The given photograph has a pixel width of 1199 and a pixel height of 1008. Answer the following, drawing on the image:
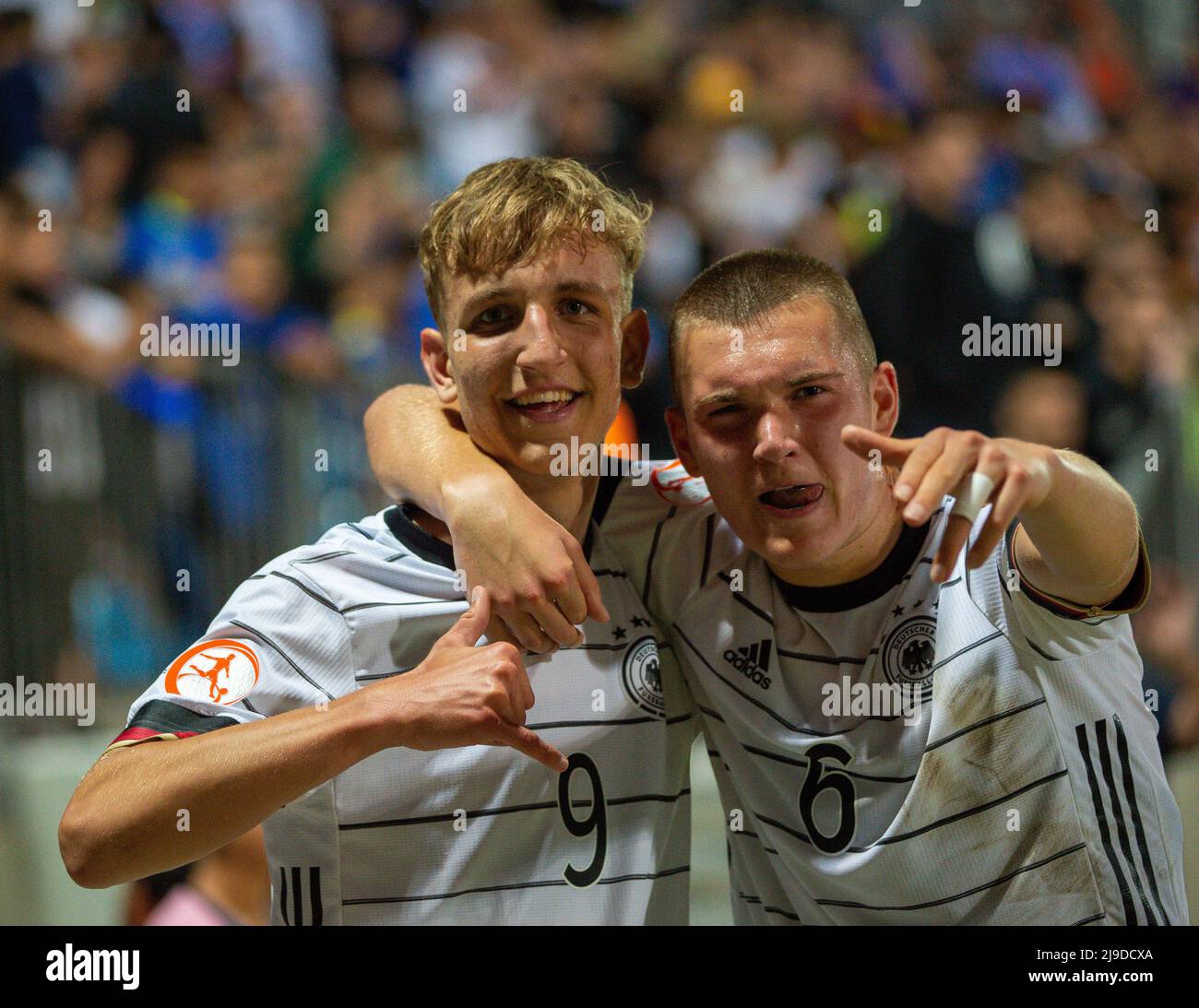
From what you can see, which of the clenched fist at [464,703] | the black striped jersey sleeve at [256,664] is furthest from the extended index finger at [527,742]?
the black striped jersey sleeve at [256,664]

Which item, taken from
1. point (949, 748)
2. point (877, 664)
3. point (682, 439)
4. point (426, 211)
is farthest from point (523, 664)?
point (426, 211)

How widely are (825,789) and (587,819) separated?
0.43 meters

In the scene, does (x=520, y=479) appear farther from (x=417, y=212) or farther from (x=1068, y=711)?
(x=417, y=212)

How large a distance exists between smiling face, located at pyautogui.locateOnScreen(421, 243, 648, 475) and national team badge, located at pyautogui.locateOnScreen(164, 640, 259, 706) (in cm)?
57

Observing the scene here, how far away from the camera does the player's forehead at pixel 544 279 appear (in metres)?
2.29

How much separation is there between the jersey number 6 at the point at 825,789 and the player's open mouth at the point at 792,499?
0.42 meters

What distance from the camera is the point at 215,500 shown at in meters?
4.52

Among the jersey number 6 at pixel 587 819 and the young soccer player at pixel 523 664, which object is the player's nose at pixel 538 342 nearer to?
Answer: the young soccer player at pixel 523 664

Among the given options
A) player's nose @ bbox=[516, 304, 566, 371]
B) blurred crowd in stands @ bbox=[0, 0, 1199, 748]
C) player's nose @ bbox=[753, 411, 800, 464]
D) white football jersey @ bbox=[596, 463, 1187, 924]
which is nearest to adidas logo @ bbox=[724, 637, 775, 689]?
white football jersey @ bbox=[596, 463, 1187, 924]

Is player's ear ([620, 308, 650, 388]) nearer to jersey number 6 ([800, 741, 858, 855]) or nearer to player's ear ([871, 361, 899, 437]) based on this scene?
player's ear ([871, 361, 899, 437])

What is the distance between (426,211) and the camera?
4801 millimetres

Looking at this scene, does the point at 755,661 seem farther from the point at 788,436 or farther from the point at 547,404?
the point at 547,404

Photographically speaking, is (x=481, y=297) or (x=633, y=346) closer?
(x=481, y=297)

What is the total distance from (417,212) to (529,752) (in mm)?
3772
